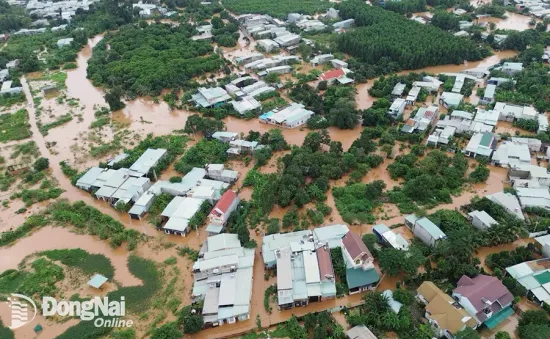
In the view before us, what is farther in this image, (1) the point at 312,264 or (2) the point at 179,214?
(2) the point at 179,214

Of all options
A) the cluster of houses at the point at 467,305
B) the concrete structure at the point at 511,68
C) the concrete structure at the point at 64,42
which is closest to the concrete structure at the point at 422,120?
the concrete structure at the point at 511,68

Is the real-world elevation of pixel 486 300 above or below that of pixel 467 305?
above

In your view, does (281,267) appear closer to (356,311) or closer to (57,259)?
(356,311)

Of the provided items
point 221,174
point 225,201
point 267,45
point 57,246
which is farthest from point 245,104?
point 57,246

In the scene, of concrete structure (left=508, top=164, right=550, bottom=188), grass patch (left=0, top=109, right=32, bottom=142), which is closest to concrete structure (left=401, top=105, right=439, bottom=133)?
concrete structure (left=508, top=164, right=550, bottom=188)

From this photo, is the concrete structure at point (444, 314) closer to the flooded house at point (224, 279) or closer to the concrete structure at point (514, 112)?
the flooded house at point (224, 279)

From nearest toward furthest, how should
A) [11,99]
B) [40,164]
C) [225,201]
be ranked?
[225,201]
[40,164]
[11,99]

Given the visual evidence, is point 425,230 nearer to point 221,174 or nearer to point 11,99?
point 221,174
